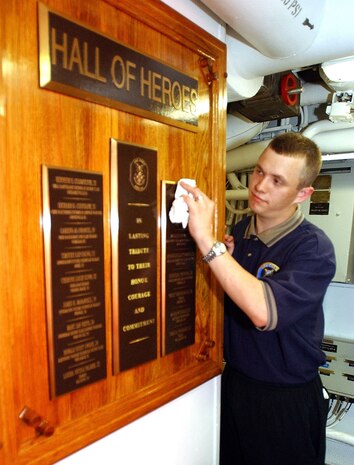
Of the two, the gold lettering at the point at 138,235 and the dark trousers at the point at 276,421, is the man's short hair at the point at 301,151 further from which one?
the dark trousers at the point at 276,421

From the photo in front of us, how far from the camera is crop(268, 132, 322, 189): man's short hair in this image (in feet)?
4.09

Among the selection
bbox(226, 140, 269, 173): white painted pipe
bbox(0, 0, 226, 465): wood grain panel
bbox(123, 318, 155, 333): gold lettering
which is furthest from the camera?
bbox(226, 140, 269, 173): white painted pipe

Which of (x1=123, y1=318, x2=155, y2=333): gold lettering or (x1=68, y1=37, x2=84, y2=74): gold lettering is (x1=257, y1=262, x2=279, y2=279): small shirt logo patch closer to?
(x1=123, y1=318, x2=155, y2=333): gold lettering

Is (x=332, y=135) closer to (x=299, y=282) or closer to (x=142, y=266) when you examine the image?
(x=299, y=282)

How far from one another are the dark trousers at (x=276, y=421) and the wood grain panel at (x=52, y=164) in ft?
1.48

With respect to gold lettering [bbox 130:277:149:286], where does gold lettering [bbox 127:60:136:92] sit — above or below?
above

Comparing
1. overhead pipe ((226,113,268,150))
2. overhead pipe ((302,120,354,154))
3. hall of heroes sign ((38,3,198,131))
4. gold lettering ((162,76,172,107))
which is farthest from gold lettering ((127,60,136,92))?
overhead pipe ((302,120,354,154))

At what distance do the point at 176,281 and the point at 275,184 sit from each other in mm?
564

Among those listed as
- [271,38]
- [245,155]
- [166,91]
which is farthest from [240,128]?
[166,91]

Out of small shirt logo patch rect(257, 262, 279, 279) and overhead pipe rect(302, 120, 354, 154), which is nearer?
small shirt logo patch rect(257, 262, 279, 279)

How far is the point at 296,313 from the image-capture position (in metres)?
1.05

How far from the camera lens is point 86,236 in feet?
2.35

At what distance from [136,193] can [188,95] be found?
13.7 inches

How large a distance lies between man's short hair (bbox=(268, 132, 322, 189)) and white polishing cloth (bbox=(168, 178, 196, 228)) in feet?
1.56
